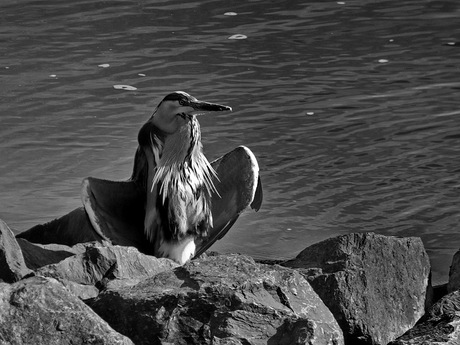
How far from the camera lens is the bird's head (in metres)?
6.39

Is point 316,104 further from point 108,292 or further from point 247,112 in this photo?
point 108,292

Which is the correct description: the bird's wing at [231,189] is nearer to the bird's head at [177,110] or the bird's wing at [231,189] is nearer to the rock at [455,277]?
the bird's head at [177,110]

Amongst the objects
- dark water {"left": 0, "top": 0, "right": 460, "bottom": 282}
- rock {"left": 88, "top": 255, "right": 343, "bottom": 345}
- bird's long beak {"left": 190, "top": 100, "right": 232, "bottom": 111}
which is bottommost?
dark water {"left": 0, "top": 0, "right": 460, "bottom": 282}

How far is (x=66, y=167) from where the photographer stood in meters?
8.95

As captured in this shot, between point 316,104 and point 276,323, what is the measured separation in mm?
5952

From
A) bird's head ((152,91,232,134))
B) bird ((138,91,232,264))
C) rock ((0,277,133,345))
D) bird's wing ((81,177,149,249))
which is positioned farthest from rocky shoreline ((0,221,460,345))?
bird's head ((152,91,232,134))

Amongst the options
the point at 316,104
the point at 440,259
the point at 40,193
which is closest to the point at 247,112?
the point at 316,104

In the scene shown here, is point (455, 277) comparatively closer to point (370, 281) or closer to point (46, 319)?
point (370, 281)

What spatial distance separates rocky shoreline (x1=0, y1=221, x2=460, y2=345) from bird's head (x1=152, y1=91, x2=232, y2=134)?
1237 millimetres

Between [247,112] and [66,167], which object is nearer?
[66,167]

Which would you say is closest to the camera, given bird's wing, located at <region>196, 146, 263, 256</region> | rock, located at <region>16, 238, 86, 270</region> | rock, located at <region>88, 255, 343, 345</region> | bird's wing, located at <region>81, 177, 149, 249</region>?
rock, located at <region>88, 255, 343, 345</region>

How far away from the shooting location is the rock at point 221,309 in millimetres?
4012

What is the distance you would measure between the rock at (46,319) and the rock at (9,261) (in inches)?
45.7

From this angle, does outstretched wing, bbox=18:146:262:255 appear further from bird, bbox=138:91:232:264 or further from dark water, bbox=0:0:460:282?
dark water, bbox=0:0:460:282
